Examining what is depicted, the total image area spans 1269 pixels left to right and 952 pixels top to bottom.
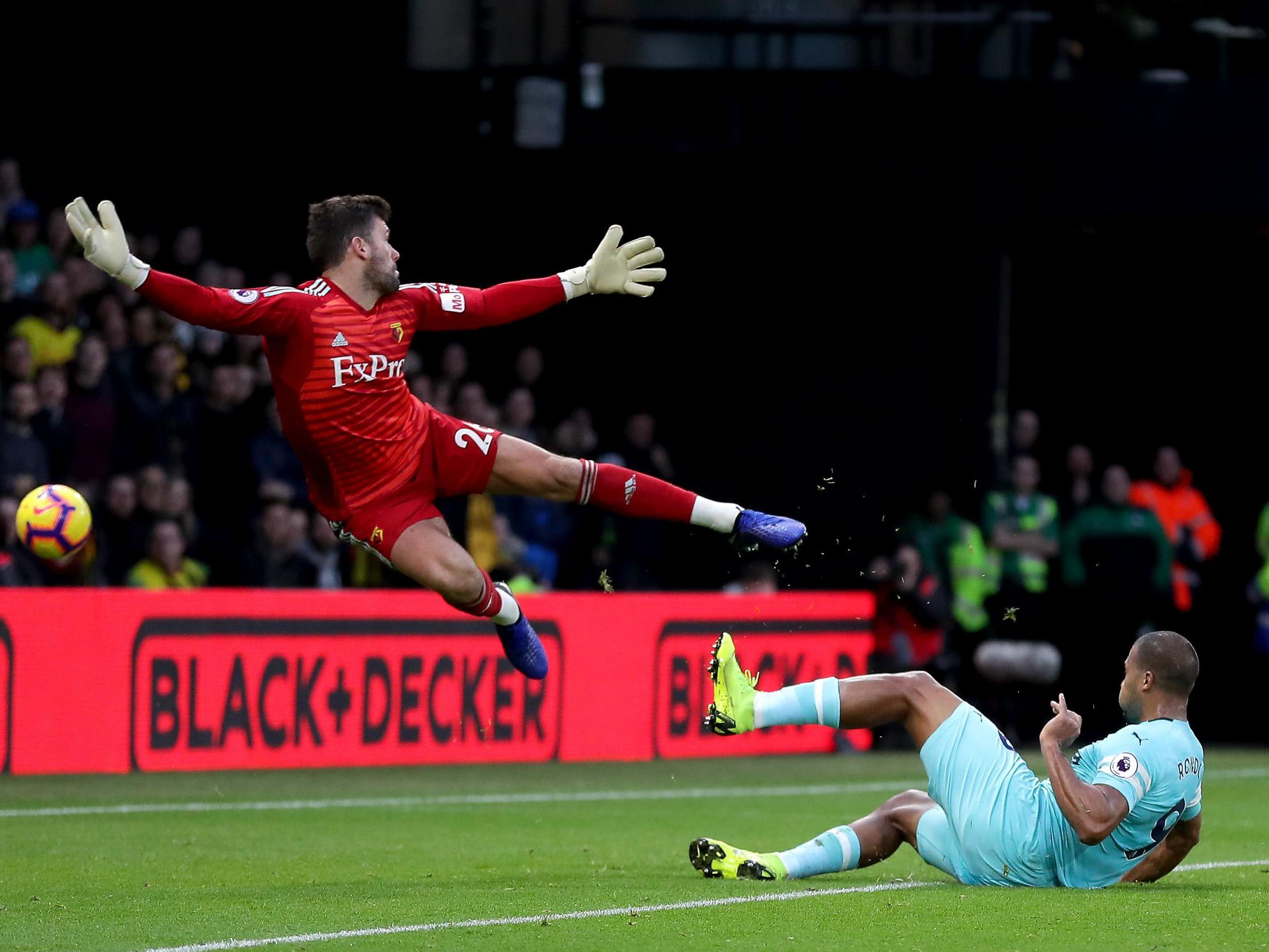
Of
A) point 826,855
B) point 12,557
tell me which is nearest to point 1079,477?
point 12,557

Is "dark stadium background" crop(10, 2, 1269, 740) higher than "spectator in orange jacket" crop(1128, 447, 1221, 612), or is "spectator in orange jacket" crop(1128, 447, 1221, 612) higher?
"dark stadium background" crop(10, 2, 1269, 740)

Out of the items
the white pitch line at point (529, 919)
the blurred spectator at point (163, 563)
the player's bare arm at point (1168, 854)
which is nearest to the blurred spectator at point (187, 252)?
the blurred spectator at point (163, 563)

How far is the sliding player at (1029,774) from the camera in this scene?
6918mm

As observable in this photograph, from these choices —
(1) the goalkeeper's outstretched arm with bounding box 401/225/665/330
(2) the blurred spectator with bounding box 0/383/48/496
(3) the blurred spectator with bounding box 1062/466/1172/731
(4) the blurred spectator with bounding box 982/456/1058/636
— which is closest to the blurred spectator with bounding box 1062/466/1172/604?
(3) the blurred spectator with bounding box 1062/466/1172/731

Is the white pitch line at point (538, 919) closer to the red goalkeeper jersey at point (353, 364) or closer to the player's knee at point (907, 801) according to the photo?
the player's knee at point (907, 801)

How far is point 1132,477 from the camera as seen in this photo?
20047mm

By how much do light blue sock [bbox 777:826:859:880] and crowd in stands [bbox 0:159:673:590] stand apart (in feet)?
20.1

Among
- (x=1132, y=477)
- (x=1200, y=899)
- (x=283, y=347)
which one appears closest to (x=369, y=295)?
(x=283, y=347)

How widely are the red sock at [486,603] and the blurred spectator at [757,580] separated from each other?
21.7 ft

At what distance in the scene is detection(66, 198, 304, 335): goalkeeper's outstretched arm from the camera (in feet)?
25.6

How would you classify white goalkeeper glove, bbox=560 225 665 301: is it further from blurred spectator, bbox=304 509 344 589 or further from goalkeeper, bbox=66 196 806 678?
blurred spectator, bbox=304 509 344 589

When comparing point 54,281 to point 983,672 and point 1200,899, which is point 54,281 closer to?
point 983,672

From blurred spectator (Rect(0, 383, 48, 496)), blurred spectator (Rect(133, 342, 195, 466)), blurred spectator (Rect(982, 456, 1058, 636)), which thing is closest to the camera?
blurred spectator (Rect(0, 383, 48, 496))

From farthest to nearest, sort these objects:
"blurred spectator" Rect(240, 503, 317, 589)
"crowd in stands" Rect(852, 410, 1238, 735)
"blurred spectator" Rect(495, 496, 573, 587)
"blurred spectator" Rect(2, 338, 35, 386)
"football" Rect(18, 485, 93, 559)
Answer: "crowd in stands" Rect(852, 410, 1238, 735)
"blurred spectator" Rect(495, 496, 573, 587)
"blurred spectator" Rect(240, 503, 317, 589)
"blurred spectator" Rect(2, 338, 35, 386)
"football" Rect(18, 485, 93, 559)
